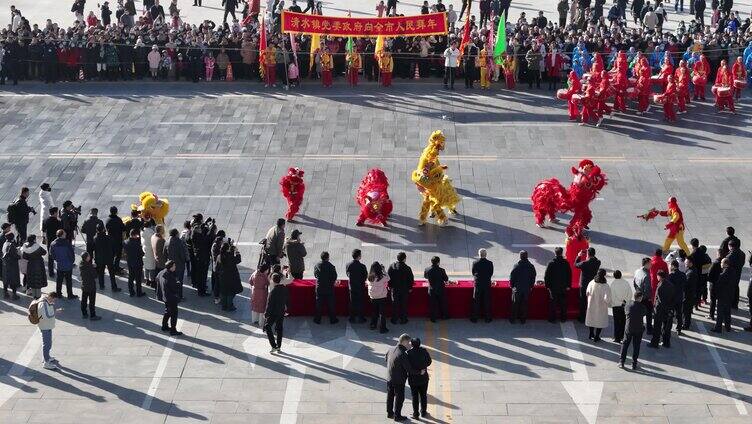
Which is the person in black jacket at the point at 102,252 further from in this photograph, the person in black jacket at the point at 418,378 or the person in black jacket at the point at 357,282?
the person in black jacket at the point at 418,378

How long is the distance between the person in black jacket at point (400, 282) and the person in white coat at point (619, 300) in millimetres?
3230

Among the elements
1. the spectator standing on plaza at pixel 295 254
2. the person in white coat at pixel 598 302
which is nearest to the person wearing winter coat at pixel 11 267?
the spectator standing on plaza at pixel 295 254

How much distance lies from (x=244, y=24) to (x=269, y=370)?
937 inches

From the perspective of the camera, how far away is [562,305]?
2142cm

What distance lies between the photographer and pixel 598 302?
2047cm

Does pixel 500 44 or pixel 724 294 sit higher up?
pixel 500 44

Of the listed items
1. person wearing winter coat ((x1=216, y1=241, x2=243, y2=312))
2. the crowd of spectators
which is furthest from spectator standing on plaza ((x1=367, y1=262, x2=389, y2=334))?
the crowd of spectators

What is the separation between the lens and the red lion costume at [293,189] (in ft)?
85.8

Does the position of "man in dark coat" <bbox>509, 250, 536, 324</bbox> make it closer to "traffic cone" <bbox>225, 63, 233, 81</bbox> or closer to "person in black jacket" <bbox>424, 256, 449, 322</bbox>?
"person in black jacket" <bbox>424, 256, 449, 322</bbox>

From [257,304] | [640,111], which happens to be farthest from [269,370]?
[640,111]

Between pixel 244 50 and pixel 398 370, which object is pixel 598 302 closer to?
pixel 398 370

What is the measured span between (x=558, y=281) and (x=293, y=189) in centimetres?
705

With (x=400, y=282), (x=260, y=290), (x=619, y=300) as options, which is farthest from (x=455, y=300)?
(x=260, y=290)

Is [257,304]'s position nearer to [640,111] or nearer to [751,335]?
[751,335]
